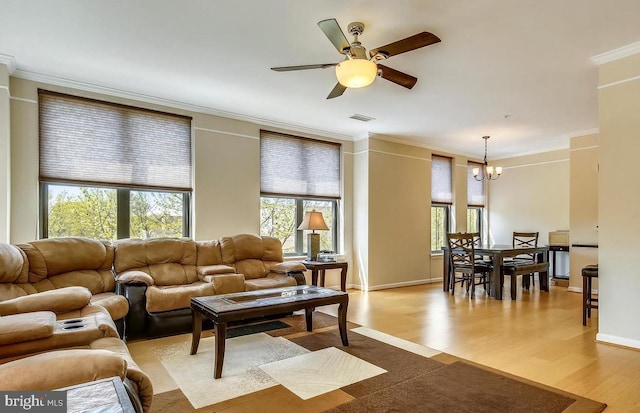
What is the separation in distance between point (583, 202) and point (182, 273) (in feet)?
21.0

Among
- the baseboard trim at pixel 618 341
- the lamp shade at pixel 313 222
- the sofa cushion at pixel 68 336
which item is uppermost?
the lamp shade at pixel 313 222

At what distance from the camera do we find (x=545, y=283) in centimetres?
628

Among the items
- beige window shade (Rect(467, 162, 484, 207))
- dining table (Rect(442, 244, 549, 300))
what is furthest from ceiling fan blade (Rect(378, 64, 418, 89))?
beige window shade (Rect(467, 162, 484, 207))

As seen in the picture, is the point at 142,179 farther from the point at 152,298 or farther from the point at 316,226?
the point at 316,226

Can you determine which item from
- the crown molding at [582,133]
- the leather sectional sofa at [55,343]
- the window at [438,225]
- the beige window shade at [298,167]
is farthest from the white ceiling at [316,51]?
the window at [438,225]

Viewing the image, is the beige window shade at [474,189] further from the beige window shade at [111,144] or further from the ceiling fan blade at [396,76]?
the beige window shade at [111,144]

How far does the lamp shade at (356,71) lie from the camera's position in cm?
270

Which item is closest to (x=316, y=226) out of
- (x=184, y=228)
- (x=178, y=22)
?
(x=184, y=228)

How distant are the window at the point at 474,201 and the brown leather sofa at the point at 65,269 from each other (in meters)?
7.21

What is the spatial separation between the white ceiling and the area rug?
275 centimetres

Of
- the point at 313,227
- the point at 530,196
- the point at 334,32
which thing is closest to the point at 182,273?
the point at 313,227

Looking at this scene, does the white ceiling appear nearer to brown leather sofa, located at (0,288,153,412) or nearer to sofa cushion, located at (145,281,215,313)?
brown leather sofa, located at (0,288,153,412)

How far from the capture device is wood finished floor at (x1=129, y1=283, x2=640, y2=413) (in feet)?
8.90

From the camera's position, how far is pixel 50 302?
258 cm
